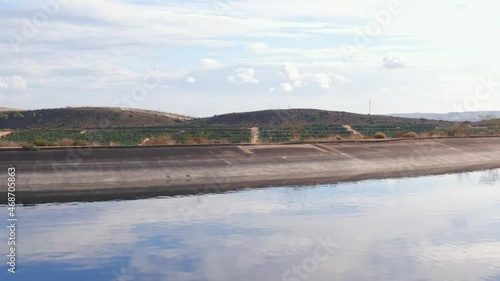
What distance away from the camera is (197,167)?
46.2 m

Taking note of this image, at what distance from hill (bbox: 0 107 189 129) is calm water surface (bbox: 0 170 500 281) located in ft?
322

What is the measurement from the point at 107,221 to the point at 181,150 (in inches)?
800

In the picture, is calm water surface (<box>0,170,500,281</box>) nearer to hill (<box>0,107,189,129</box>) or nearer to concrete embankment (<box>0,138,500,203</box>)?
concrete embankment (<box>0,138,500,203</box>)

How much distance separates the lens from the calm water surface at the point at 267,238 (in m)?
21.7

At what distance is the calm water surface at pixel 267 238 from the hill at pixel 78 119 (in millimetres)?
98144

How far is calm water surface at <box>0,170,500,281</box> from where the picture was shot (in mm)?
21672

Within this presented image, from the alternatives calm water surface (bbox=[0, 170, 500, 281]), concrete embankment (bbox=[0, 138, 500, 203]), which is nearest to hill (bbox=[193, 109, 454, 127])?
concrete embankment (bbox=[0, 138, 500, 203])

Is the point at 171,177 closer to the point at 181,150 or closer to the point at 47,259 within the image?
the point at 181,150

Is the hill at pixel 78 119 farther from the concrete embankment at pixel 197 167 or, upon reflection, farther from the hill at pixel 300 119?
the concrete embankment at pixel 197 167

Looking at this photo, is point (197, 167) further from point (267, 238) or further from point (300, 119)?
point (300, 119)

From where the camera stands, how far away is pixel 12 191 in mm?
39156

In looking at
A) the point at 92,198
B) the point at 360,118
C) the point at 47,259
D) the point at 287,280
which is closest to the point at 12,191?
the point at 92,198

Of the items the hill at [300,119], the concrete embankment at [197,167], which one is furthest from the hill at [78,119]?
the concrete embankment at [197,167]

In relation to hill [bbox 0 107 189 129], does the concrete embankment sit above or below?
below
